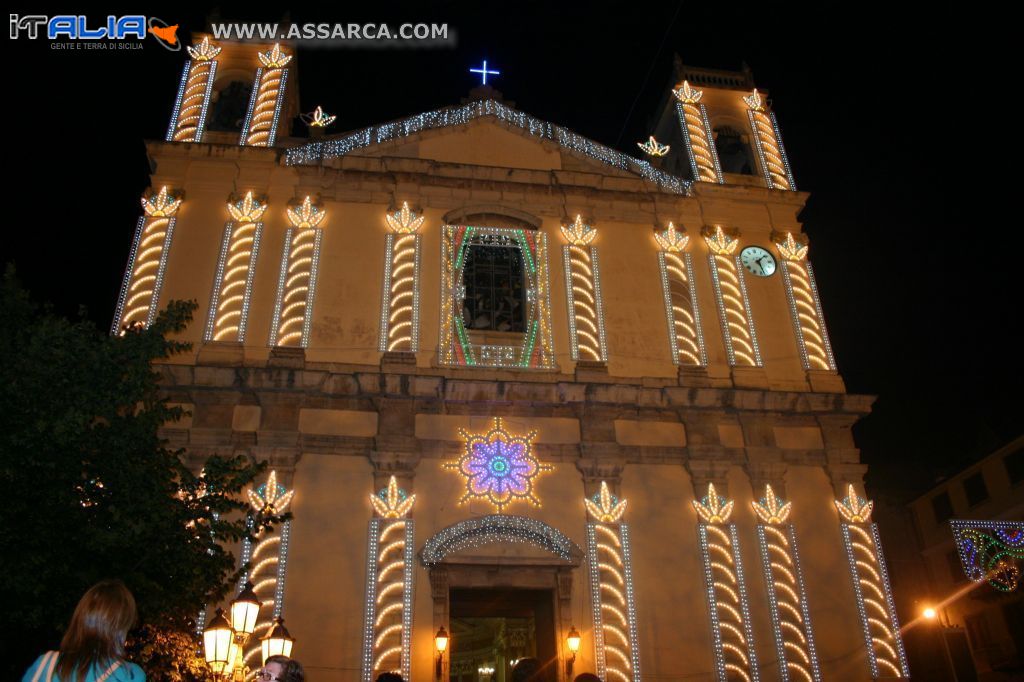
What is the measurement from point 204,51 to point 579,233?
31.4 ft

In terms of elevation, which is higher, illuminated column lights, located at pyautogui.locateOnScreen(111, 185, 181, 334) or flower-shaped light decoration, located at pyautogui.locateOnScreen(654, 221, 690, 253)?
flower-shaped light decoration, located at pyautogui.locateOnScreen(654, 221, 690, 253)

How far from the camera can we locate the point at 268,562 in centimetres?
1261

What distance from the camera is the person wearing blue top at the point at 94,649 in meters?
3.45

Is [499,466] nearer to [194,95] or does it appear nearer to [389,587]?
[389,587]

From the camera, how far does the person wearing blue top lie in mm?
3449

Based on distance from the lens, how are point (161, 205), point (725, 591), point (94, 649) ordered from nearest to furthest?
point (94, 649)
point (725, 591)
point (161, 205)

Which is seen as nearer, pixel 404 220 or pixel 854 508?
pixel 854 508

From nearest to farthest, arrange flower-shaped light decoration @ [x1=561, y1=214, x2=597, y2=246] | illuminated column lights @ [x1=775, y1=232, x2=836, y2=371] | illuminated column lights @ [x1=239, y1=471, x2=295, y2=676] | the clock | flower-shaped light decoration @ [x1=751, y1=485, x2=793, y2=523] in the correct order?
illuminated column lights @ [x1=239, y1=471, x2=295, y2=676], flower-shaped light decoration @ [x1=751, y1=485, x2=793, y2=523], illuminated column lights @ [x1=775, y1=232, x2=836, y2=371], flower-shaped light decoration @ [x1=561, y1=214, x2=597, y2=246], the clock

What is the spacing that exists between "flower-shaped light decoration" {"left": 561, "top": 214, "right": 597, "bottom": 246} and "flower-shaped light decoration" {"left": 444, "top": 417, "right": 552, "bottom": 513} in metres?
4.51

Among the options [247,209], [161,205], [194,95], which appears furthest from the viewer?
[194,95]

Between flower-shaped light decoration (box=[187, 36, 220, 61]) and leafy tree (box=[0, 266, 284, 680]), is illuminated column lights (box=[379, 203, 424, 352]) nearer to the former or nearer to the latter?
leafy tree (box=[0, 266, 284, 680])

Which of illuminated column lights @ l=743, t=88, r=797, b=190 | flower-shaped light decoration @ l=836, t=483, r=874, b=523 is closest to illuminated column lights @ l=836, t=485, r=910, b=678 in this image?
flower-shaped light decoration @ l=836, t=483, r=874, b=523

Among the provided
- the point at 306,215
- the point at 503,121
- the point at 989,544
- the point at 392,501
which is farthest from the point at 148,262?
the point at 989,544

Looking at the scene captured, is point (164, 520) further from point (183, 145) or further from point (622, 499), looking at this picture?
point (183, 145)
